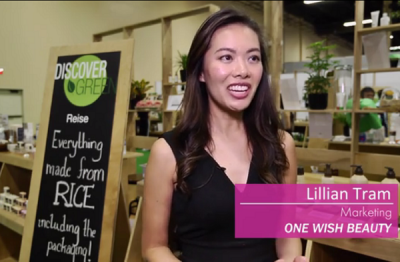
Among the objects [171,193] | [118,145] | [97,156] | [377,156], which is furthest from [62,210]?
[377,156]

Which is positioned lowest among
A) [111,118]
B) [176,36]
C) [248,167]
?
[248,167]

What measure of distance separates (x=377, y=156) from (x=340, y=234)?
4.99 ft

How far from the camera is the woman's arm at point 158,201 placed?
0.99 meters

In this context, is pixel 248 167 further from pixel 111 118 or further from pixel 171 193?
pixel 111 118

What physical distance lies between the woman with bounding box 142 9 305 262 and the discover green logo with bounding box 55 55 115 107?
0.71 meters

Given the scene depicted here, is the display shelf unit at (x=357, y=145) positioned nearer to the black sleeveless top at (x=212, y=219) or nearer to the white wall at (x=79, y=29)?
the white wall at (x=79, y=29)

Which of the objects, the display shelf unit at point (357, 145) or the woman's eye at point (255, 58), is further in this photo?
the display shelf unit at point (357, 145)

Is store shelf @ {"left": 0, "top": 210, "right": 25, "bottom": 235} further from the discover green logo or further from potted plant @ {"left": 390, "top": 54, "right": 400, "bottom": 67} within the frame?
potted plant @ {"left": 390, "top": 54, "right": 400, "bottom": 67}

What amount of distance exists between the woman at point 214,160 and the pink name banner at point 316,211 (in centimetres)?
3

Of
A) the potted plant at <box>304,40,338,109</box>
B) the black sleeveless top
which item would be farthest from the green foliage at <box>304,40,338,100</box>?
the black sleeveless top

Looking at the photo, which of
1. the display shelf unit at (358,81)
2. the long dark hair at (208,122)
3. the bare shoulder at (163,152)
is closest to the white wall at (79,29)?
the display shelf unit at (358,81)

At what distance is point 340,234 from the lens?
3.68 feet

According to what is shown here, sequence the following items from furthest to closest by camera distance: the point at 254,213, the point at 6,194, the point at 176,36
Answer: the point at 176,36 → the point at 6,194 → the point at 254,213

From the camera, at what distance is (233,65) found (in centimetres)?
95
